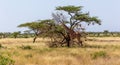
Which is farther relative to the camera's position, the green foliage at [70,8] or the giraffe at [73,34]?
the green foliage at [70,8]

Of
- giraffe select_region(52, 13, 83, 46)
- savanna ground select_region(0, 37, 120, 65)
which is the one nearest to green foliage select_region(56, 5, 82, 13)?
giraffe select_region(52, 13, 83, 46)

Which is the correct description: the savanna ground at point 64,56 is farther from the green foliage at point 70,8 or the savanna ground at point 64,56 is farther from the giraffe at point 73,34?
the green foliage at point 70,8

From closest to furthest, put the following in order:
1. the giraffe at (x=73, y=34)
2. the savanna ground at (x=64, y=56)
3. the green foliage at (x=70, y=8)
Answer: the savanna ground at (x=64, y=56) < the giraffe at (x=73, y=34) < the green foliage at (x=70, y=8)

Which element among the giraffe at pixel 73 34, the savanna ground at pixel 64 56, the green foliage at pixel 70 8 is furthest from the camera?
the green foliage at pixel 70 8

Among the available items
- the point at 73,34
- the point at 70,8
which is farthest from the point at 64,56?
the point at 70,8

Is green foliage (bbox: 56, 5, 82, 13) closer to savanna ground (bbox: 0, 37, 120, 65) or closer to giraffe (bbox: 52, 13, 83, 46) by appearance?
giraffe (bbox: 52, 13, 83, 46)

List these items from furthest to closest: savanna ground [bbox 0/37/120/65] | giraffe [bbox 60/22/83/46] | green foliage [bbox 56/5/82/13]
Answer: green foliage [bbox 56/5/82/13] < giraffe [bbox 60/22/83/46] < savanna ground [bbox 0/37/120/65]

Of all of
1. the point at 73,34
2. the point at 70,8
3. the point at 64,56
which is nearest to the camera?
the point at 64,56

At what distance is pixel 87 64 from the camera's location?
644 inches

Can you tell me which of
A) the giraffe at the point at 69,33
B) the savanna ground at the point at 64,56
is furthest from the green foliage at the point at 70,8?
the savanna ground at the point at 64,56

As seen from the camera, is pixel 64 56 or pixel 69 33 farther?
pixel 69 33

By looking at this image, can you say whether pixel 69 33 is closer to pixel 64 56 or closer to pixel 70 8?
pixel 70 8

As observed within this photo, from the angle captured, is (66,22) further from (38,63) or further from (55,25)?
(38,63)

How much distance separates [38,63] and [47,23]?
22891mm
